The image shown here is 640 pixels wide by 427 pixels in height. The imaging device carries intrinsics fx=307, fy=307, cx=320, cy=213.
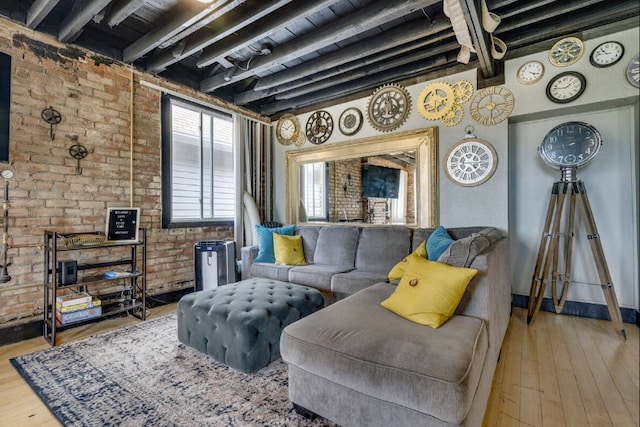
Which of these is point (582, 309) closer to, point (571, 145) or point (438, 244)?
point (571, 145)

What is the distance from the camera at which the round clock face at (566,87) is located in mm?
2467

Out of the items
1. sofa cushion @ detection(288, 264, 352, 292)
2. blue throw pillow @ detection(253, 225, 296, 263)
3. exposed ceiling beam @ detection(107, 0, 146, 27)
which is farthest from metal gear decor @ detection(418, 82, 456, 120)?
exposed ceiling beam @ detection(107, 0, 146, 27)

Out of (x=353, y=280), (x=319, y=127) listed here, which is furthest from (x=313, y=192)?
(x=353, y=280)

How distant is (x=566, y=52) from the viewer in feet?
7.74

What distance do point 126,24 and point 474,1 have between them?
2864mm

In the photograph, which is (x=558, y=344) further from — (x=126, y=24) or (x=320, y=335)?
(x=126, y=24)

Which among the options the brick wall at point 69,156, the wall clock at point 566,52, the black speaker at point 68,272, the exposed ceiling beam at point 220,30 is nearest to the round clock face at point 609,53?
the wall clock at point 566,52

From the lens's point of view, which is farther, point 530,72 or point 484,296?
point 530,72

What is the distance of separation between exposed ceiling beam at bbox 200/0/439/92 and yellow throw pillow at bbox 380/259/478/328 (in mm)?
1792

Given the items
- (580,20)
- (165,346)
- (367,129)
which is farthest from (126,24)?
(580,20)

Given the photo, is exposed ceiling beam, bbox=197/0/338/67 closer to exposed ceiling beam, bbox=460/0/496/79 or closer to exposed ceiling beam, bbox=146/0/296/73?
exposed ceiling beam, bbox=146/0/296/73

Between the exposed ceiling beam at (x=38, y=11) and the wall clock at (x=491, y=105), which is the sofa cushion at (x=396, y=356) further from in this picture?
the exposed ceiling beam at (x=38, y=11)

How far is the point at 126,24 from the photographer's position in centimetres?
277

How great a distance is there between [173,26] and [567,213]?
363 cm
